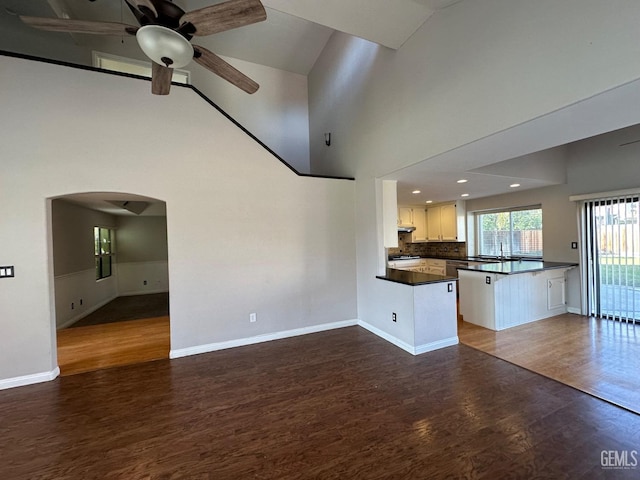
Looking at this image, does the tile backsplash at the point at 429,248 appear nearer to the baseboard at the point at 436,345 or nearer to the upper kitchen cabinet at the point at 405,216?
the upper kitchen cabinet at the point at 405,216

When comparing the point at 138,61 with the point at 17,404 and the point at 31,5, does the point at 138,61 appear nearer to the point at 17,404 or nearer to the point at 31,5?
the point at 31,5

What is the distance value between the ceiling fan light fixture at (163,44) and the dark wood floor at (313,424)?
2746 mm

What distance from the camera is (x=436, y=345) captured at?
11.0ft

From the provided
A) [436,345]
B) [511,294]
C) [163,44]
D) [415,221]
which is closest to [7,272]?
[163,44]

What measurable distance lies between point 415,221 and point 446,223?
0.80 metres

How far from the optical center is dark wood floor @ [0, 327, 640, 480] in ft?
5.45

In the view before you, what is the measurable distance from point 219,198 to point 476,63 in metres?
3.06

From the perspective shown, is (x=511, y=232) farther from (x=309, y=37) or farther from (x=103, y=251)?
(x=103, y=251)

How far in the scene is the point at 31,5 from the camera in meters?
3.55

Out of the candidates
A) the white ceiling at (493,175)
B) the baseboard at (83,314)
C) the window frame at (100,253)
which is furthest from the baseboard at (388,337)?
the window frame at (100,253)

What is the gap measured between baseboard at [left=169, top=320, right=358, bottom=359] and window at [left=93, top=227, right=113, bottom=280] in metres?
4.31

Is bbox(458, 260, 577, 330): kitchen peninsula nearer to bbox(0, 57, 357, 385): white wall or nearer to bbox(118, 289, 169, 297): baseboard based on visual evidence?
bbox(0, 57, 357, 385): white wall

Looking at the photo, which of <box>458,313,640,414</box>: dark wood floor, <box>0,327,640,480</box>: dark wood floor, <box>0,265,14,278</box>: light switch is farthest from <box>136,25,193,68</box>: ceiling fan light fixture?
<box>458,313,640,414</box>: dark wood floor

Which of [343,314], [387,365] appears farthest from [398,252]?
[387,365]
